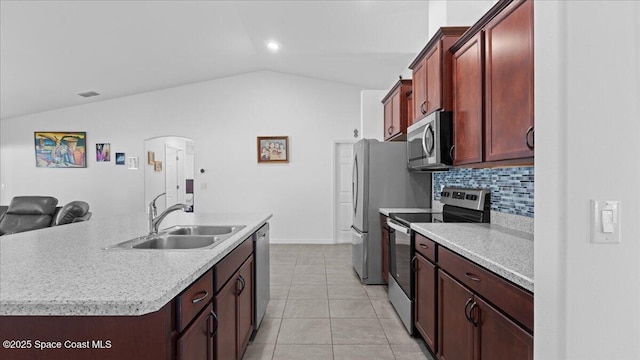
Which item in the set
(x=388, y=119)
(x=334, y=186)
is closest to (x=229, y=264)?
(x=388, y=119)

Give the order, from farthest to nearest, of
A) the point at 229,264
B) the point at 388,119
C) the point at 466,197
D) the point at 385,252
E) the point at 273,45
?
the point at 273,45
the point at 388,119
the point at 385,252
the point at 466,197
the point at 229,264

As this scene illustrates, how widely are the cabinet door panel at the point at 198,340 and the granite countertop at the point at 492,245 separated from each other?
114cm

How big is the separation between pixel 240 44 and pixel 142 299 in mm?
4707

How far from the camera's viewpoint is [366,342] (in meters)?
2.48

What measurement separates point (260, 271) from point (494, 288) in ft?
5.50

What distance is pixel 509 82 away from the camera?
1.74 metres

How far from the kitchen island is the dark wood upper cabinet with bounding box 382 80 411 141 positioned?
2855 millimetres

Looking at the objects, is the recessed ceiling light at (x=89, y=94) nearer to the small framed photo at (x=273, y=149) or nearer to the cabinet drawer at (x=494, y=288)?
the small framed photo at (x=273, y=149)

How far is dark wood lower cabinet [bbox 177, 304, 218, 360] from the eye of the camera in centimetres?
112

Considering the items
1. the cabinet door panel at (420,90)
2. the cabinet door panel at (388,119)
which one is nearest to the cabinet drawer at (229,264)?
the cabinet door panel at (420,90)

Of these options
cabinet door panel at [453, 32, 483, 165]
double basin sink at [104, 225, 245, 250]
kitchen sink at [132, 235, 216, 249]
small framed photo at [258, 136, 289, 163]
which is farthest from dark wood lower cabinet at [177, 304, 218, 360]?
small framed photo at [258, 136, 289, 163]

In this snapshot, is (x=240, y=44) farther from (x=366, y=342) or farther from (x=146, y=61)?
(x=366, y=342)

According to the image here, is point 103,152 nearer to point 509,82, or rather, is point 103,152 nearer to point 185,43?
Result: point 185,43

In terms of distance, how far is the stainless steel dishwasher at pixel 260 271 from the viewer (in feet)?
7.97
